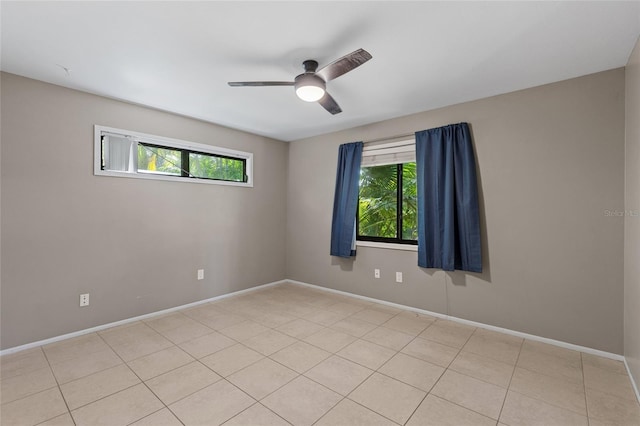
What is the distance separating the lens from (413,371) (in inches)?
91.1

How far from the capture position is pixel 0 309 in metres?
2.54

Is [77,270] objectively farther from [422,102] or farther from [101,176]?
[422,102]

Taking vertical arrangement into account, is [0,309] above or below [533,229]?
below

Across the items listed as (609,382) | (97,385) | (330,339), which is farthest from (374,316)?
(97,385)

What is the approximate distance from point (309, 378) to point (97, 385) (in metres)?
1.55

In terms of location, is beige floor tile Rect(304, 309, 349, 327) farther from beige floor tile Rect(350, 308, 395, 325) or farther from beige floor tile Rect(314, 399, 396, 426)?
beige floor tile Rect(314, 399, 396, 426)

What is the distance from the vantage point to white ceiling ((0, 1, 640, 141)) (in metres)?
1.80

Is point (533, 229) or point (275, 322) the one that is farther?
point (275, 322)

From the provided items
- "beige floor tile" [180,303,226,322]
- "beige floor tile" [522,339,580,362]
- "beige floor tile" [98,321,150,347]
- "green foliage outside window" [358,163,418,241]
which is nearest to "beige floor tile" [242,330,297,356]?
"beige floor tile" [180,303,226,322]

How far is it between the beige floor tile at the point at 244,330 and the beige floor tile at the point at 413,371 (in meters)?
1.37

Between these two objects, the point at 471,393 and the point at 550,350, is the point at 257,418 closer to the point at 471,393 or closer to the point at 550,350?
the point at 471,393

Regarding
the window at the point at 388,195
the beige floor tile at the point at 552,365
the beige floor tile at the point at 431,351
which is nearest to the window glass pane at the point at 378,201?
the window at the point at 388,195

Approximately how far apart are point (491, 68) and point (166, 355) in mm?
3807

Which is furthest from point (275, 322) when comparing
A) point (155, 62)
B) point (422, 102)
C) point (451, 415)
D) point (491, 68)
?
point (491, 68)
